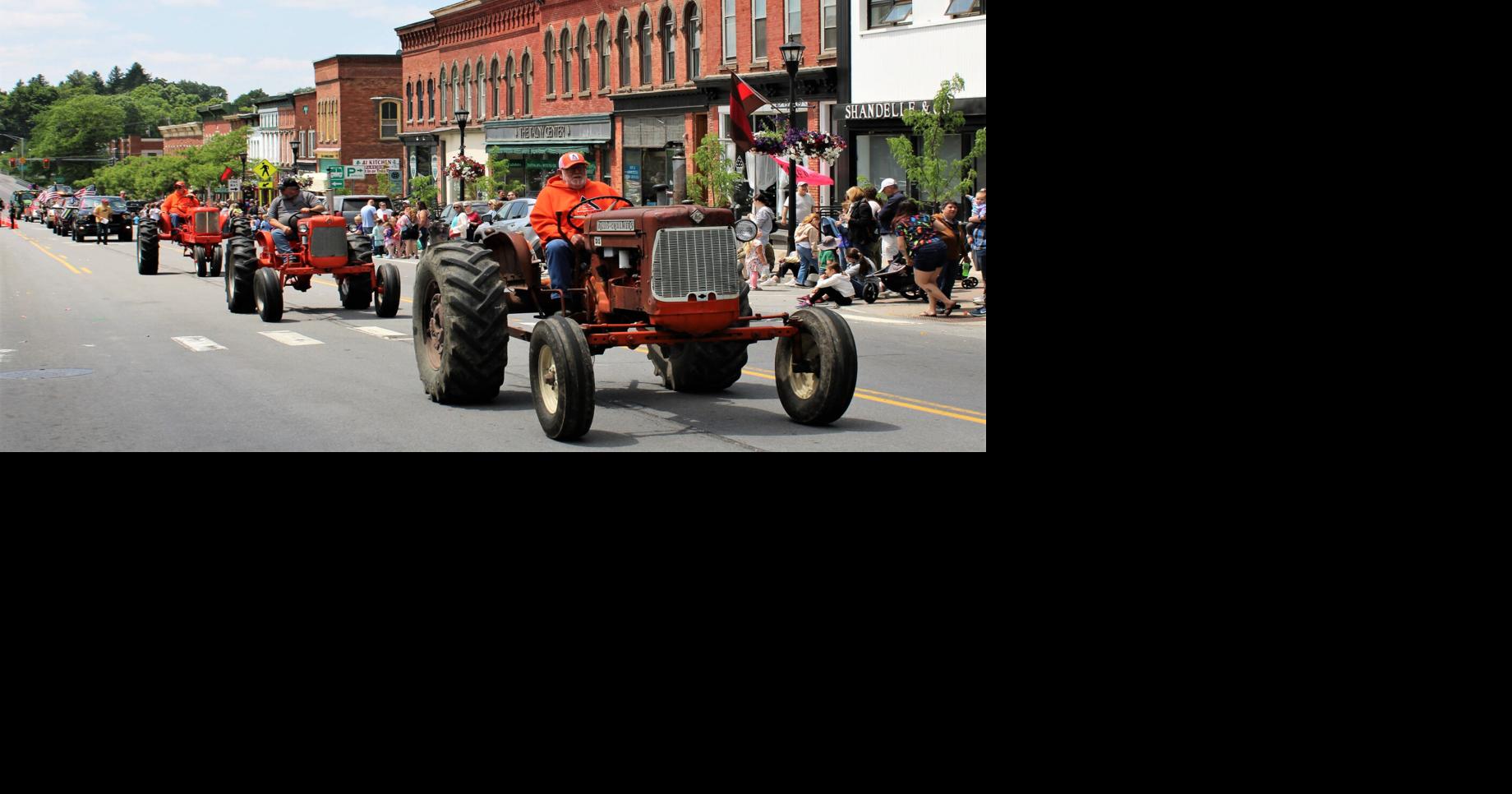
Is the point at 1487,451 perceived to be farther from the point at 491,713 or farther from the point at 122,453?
the point at 122,453

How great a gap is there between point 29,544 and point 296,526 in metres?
0.93

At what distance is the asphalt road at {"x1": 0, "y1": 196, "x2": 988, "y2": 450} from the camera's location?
10562mm

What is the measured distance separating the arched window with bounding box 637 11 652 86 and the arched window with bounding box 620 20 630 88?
2.87 feet

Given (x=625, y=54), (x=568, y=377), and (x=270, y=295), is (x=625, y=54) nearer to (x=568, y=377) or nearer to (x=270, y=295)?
(x=270, y=295)

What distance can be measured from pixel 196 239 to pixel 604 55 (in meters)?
20.6

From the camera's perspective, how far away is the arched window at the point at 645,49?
151 feet

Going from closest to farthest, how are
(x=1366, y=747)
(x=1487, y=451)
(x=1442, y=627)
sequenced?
1. (x=1366, y=747)
2. (x=1442, y=627)
3. (x=1487, y=451)

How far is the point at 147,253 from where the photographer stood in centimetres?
3206

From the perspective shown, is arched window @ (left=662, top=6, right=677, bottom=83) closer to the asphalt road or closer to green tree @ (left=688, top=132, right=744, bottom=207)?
green tree @ (left=688, top=132, right=744, bottom=207)

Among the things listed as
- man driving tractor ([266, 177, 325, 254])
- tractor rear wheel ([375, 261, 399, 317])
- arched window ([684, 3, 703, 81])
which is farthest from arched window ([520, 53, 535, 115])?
tractor rear wheel ([375, 261, 399, 317])

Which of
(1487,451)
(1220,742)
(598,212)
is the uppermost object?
(598,212)

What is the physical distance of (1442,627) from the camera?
4.67m

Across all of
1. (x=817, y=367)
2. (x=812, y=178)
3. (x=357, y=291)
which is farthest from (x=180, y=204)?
(x=817, y=367)

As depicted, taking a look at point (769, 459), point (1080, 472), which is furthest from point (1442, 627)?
point (769, 459)
